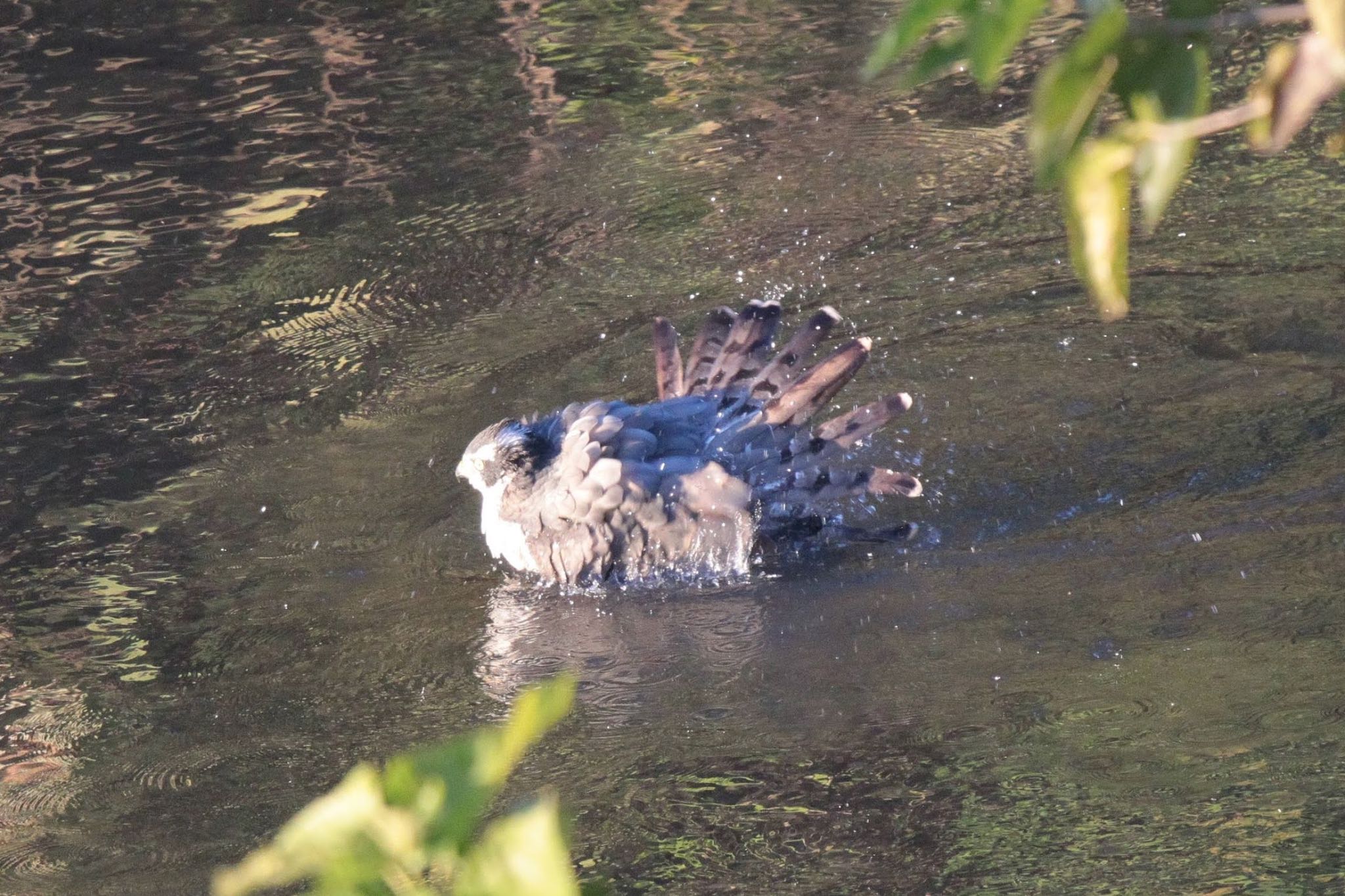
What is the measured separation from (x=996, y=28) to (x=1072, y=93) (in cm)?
6

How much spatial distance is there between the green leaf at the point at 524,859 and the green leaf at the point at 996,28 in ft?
1.55

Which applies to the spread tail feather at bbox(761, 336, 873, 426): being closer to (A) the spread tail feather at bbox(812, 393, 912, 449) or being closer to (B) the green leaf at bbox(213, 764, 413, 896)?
(A) the spread tail feather at bbox(812, 393, 912, 449)

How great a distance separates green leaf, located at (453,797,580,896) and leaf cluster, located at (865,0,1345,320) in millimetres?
444

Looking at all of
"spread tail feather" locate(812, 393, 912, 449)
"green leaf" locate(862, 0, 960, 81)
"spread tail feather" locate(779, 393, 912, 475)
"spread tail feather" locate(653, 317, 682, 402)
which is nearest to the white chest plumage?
"spread tail feather" locate(653, 317, 682, 402)

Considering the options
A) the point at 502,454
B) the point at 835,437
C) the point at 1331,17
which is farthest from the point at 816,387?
the point at 1331,17

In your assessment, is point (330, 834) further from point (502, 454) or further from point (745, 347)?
point (745, 347)

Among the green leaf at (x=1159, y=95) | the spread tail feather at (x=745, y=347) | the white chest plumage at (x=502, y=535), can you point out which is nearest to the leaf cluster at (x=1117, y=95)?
the green leaf at (x=1159, y=95)

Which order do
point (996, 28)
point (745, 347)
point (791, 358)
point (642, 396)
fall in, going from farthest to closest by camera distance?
point (642, 396) < point (745, 347) < point (791, 358) < point (996, 28)

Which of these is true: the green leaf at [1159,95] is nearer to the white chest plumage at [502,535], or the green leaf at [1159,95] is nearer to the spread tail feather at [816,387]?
the spread tail feather at [816,387]

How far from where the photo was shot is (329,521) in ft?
16.5

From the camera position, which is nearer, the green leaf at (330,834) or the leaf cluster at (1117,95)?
the green leaf at (330,834)

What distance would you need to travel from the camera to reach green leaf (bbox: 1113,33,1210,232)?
88 cm

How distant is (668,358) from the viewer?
16.6ft

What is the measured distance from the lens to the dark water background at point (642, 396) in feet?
11.2
